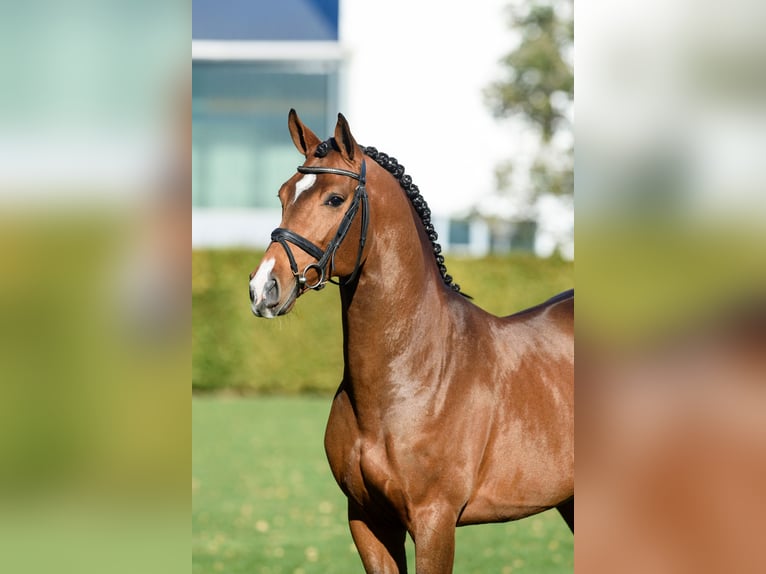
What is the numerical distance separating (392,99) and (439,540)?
2459 cm

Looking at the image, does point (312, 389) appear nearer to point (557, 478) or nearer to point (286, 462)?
point (286, 462)

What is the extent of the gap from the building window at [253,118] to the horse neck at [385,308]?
2246cm

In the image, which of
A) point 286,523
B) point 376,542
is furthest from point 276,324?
point 376,542

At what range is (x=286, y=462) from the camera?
11555mm

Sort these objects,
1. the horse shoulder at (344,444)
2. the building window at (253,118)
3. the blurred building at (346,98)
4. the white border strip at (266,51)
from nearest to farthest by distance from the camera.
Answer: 1. the horse shoulder at (344,444)
2. the white border strip at (266,51)
3. the blurred building at (346,98)
4. the building window at (253,118)

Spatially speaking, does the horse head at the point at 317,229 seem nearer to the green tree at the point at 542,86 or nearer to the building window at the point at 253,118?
the building window at the point at 253,118

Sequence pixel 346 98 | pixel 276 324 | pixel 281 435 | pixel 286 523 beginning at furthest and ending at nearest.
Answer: pixel 346 98, pixel 276 324, pixel 281 435, pixel 286 523

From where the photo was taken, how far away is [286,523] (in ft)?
27.4

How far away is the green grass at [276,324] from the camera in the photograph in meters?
17.5

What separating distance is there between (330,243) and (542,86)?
2551 centimetres

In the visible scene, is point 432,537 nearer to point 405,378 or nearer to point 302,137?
point 405,378

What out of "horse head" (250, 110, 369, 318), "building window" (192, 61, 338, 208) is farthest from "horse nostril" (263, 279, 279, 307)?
"building window" (192, 61, 338, 208)

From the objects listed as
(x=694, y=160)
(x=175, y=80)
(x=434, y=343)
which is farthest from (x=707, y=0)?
(x=434, y=343)

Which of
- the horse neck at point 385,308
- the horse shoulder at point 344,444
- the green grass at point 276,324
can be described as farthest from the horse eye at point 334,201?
the green grass at point 276,324
